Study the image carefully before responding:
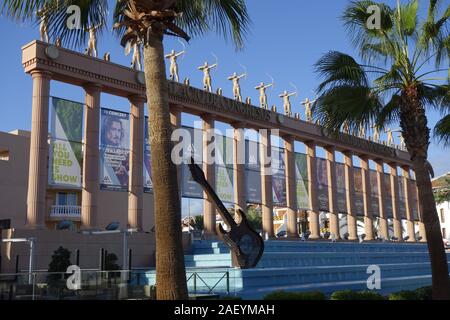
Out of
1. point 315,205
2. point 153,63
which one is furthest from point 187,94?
point 153,63

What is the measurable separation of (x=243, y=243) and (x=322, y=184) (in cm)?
2264

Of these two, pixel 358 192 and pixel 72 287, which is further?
pixel 358 192

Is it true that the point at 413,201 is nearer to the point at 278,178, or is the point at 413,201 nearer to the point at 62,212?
the point at 278,178

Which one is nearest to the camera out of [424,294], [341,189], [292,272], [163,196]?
[163,196]

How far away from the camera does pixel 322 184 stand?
137ft

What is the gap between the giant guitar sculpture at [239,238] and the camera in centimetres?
2003

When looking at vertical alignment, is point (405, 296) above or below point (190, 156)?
below

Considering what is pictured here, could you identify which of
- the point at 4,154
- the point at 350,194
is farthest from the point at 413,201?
the point at 4,154

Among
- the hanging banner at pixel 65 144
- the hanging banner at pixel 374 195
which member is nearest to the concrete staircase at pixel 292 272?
the hanging banner at pixel 65 144

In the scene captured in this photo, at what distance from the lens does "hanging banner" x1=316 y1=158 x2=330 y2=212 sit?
136ft

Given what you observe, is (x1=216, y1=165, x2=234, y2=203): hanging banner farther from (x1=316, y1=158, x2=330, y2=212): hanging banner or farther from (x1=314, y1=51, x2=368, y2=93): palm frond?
(x1=314, y1=51, x2=368, y2=93): palm frond

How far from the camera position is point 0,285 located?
46.0ft

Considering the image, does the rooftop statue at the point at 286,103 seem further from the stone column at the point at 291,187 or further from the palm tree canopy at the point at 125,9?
the palm tree canopy at the point at 125,9
